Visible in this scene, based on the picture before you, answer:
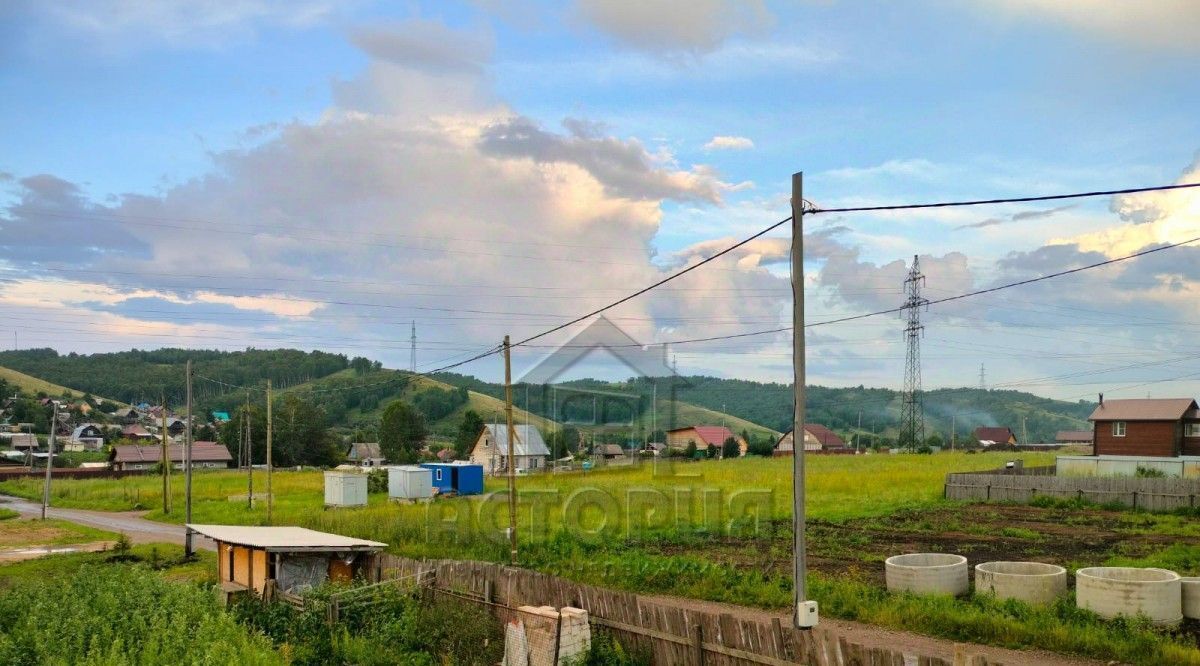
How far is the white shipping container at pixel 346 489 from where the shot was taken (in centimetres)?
4012

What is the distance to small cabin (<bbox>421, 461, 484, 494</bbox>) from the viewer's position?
46469 mm

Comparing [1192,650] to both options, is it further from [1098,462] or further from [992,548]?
[1098,462]

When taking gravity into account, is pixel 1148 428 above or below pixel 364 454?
above

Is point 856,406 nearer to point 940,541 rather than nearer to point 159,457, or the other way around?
point 159,457

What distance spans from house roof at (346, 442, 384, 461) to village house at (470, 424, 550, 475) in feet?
74.1

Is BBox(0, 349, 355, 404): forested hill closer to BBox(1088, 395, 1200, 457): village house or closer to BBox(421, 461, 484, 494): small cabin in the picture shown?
BBox(421, 461, 484, 494): small cabin

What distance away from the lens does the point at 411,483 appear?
43.6m

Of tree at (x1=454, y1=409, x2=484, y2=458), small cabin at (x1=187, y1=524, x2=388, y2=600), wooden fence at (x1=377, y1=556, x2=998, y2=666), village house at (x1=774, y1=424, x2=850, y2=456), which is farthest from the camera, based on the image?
village house at (x1=774, y1=424, x2=850, y2=456)

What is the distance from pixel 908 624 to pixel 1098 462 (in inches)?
1356

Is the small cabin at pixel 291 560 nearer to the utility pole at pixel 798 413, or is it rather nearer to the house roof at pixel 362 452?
the utility pole at pixel 798 413

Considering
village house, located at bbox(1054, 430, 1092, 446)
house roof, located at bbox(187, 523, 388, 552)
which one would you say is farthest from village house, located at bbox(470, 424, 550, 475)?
village house, located at bbox(1054, 430, 1092, 446)

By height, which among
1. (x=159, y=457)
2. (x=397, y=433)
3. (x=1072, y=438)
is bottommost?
(x=1072, y=438)

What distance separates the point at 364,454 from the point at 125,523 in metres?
63.8

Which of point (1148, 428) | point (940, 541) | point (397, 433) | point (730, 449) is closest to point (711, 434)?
point (730, 449)
